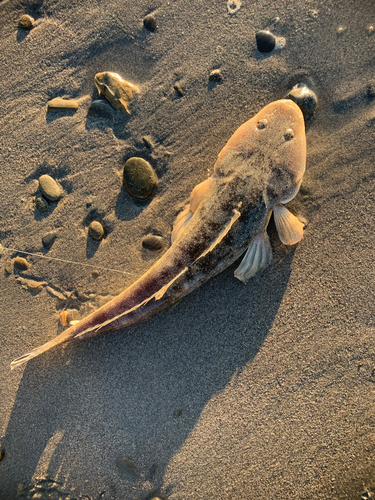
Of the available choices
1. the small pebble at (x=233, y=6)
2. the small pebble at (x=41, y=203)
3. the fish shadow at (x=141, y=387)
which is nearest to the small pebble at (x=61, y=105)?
the small pebble at (x=41, y=203)

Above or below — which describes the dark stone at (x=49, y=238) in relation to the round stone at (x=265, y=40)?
below

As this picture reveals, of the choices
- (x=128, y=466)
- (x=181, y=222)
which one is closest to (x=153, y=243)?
(x=181, y=222)

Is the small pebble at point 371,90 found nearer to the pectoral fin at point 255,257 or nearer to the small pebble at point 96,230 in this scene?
the pectoral fin at point 255,257

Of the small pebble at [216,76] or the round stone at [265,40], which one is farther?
the small pebble at [216,76]

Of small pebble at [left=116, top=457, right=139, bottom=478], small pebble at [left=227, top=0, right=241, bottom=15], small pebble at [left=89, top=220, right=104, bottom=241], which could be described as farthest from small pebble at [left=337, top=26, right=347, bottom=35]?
small pebble at [left=116, top=457, right=139, bottom=478]

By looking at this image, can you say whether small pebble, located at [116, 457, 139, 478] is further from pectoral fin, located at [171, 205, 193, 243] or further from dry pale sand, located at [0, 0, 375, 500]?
pectoral fin, located at [171, 205, 193, 243]
